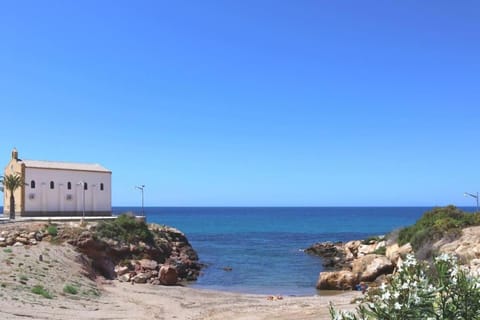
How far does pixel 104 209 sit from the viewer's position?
54188mm

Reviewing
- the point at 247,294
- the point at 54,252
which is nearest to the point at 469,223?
the point at 247,294

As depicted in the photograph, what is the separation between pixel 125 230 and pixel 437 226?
2416cm

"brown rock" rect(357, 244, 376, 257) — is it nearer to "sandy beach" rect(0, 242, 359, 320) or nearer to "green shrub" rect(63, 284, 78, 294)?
"sandy beach" rect(0, 242, 359, 320)

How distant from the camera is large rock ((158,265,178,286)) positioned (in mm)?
33844

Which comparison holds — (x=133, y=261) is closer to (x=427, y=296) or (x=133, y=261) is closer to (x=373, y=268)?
(x=373, y=268)

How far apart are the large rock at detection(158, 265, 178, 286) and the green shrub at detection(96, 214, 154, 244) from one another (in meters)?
6.33

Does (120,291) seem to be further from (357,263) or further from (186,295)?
(357,263)

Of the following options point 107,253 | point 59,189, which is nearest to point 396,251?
point 107,253

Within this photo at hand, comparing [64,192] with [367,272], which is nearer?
[367,272]

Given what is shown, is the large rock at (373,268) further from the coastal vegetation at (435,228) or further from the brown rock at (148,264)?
the brown rock at (148,264)

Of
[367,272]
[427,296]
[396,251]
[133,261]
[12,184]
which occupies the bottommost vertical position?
[367,272]

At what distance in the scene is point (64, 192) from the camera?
51500mm

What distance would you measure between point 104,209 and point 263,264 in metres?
19.6

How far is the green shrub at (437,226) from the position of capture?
3257 centimetres
